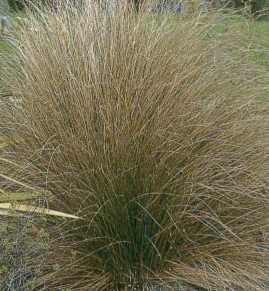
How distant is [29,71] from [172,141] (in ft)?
2.79

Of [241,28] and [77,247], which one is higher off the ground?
[241,28]

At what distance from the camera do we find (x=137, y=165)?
2.69 metres

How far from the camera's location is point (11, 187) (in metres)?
3.00

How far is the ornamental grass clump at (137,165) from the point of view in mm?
2717

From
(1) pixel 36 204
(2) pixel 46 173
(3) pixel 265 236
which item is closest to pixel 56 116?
(2) pixel 46 173

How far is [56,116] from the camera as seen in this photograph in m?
2.89

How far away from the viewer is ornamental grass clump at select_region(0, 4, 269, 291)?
2717 millimetres

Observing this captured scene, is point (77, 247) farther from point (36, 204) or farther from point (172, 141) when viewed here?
point (172, 141)

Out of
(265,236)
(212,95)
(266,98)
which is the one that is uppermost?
(212,95)

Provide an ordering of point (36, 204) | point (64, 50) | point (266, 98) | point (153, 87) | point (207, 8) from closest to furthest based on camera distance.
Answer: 1. point (36, 204)
2. point (153, 87)
3. point (64, 50)
4. point (266, 98)
5. point (207, 8)

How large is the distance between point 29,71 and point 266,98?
1293mm

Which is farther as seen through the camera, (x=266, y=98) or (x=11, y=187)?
(x=266, y=98)

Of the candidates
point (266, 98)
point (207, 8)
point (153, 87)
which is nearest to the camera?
point (153, 87)

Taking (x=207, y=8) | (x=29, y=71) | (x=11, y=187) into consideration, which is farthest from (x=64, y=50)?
(x=207, y=8)
